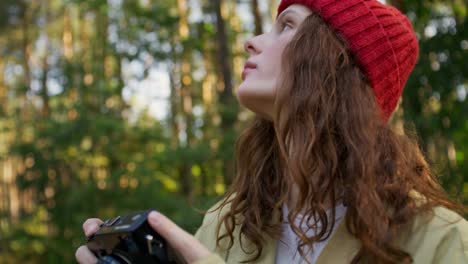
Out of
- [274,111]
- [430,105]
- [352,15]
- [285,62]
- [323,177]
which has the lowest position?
[430,105]

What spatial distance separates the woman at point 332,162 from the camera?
5.84 ft

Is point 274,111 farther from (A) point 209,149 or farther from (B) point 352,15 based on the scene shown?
(A) point 209,149

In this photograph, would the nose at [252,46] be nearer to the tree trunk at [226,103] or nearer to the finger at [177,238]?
the finger at [177,238]

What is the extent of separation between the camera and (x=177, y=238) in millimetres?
1484

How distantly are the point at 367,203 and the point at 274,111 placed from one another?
0.50 metres

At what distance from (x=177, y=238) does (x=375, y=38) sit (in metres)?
1.11

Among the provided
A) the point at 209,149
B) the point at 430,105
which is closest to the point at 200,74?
the point at 209,149

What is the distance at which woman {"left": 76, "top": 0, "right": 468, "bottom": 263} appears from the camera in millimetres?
1780

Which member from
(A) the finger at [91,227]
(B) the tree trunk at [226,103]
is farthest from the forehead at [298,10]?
(B) the tree trunk at [226,103]

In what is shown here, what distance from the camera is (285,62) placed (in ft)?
6.89

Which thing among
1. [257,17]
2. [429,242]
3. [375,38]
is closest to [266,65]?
[375,38]

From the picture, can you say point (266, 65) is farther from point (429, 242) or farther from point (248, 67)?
point (429, 242)

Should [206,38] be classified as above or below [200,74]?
above

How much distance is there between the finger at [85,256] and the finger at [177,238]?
0.30 m
